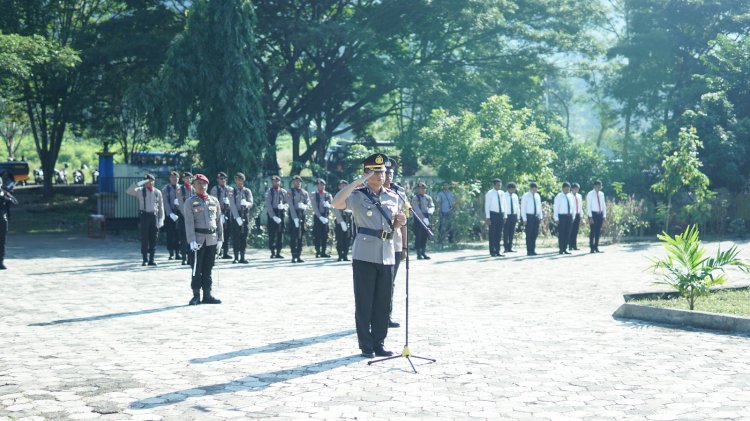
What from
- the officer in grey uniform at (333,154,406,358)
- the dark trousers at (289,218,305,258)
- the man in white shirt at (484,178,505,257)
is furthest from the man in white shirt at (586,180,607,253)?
the officer in grey uniform at (333,154,406,358)

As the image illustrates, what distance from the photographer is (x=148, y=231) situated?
1834cm

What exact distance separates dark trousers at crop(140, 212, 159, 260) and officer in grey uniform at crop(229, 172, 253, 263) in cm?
180

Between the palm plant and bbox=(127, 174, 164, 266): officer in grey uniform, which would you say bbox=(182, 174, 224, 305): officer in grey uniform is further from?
the palm plant

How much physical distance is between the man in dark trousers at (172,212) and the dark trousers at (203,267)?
20.4ft

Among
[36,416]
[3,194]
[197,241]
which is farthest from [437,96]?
[36,416]

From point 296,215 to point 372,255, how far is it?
11.5m

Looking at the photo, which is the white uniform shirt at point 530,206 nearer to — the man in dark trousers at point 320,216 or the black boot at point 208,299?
the man in dark trousers at point 320,216

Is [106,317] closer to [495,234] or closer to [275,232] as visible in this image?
[275,232]

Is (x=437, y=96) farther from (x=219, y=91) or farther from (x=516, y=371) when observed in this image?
(x=516, y=371)

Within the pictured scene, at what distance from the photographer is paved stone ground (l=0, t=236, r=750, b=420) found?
6738 millimetres

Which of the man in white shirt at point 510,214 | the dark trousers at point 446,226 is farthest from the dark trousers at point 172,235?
the man in white shirt at point 510,214

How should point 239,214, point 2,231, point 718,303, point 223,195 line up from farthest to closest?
point 239,214 < point 223,195 < point 2,231 < point 718,303

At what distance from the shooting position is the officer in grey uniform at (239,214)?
19234 millimetres

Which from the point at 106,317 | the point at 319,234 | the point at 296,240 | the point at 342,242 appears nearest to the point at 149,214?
the point at 296,240
